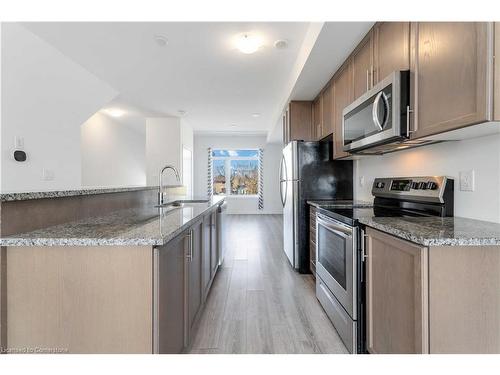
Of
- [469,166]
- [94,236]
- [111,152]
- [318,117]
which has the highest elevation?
[318,117]

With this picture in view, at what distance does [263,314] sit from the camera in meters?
2.14

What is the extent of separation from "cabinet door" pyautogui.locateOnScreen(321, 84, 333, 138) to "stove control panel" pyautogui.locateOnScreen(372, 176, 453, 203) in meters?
0.90

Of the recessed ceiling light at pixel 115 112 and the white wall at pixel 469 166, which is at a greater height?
the recessed ceiling light at pixel 115 112

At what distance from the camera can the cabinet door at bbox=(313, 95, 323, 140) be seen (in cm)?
327

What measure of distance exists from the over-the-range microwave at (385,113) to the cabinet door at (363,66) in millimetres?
163

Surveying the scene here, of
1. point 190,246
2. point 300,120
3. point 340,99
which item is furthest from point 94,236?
point 300,120

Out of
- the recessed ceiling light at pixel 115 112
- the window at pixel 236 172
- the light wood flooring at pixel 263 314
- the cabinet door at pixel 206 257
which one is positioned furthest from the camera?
the window at pixel 236 172

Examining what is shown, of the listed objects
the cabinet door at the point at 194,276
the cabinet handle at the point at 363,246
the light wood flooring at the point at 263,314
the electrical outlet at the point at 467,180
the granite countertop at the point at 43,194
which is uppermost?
the electrical outlet at the point at 467,180

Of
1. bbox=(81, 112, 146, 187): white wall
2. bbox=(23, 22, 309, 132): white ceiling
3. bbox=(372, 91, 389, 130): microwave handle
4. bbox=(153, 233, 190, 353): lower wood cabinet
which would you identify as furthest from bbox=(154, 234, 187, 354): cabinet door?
bbox=(81, 112, 146, 187): white wall

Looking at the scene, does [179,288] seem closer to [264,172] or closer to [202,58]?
[202,58]

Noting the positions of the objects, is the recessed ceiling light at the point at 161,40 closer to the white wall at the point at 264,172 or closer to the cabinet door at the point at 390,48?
the cabinet door at the point at 390,48

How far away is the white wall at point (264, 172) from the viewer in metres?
8.24

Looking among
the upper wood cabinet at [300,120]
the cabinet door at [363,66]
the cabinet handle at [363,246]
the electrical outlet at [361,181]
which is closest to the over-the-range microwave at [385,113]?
the cabinet door at [363,66]

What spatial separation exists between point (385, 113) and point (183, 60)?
7.70ft
